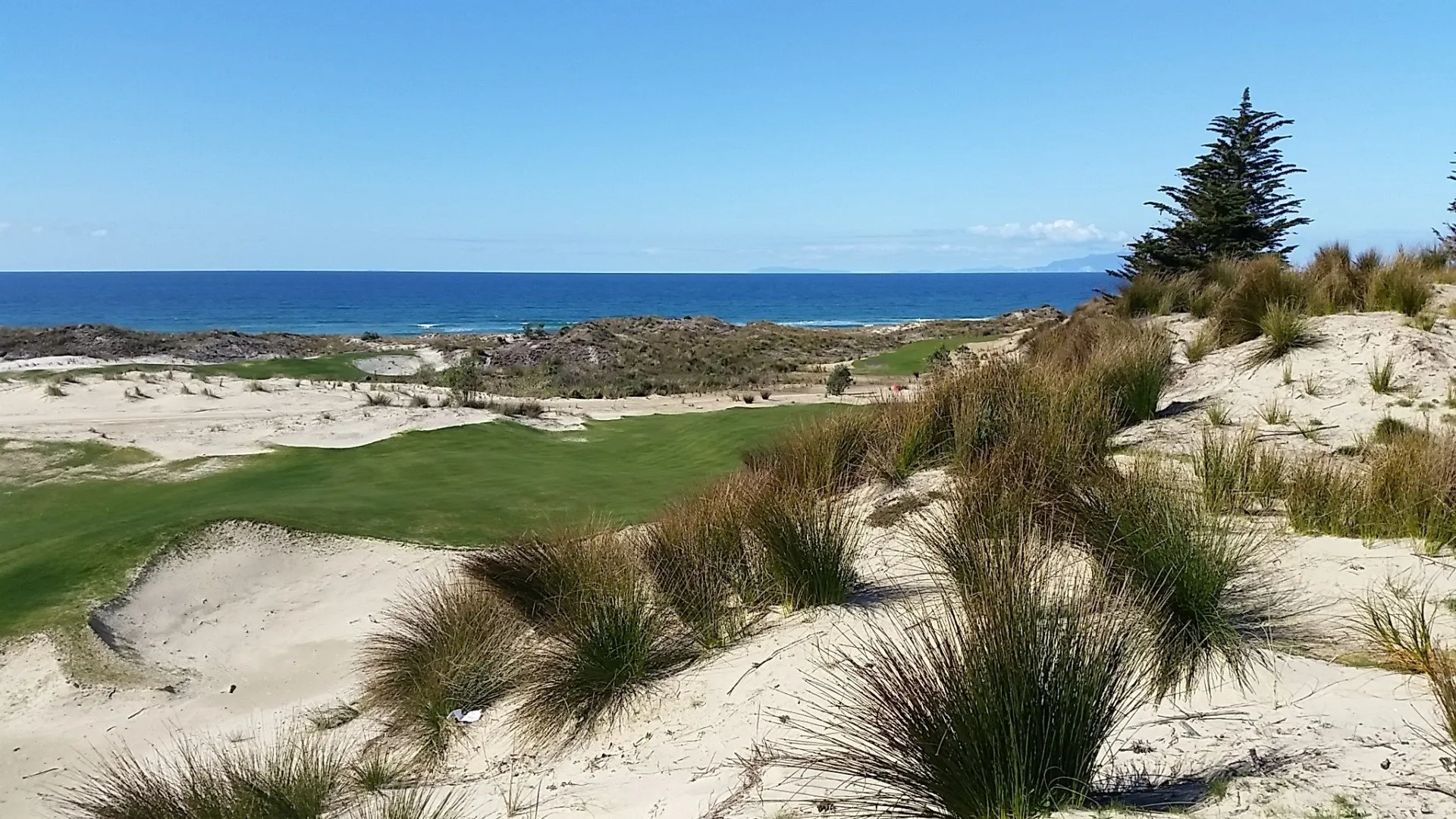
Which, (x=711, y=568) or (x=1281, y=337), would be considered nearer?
(x=711, y=568)

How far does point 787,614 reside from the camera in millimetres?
6027

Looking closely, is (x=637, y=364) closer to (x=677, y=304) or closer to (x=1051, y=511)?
(x=1051, y=511)

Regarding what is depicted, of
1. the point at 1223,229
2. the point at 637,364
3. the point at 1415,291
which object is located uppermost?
the point at 1223,229

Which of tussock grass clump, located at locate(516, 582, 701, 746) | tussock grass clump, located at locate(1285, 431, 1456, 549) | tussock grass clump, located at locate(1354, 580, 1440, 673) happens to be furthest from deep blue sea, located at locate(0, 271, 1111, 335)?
tussock grass clump, located at locate(1354, 580, 1440, 673)

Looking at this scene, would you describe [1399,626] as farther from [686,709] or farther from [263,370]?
[263,370]

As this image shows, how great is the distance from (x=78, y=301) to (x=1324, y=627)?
152 m

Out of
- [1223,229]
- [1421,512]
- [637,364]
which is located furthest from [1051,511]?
[637,364]

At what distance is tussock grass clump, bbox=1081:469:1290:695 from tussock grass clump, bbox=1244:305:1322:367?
711 centimetres

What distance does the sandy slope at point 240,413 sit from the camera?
1972cm

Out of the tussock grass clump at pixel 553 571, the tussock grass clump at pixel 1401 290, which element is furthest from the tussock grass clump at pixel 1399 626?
the tussock grass clump at pixel 1401 290

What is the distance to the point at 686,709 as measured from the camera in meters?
5.22

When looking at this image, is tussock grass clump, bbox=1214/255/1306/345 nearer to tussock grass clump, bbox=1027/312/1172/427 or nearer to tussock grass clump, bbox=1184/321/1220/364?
tussock grass clump, bbox=1184/321/1220/364

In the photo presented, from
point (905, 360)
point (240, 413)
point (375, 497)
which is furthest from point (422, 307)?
point (375, 497)

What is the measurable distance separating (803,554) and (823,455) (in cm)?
272
